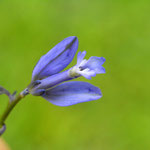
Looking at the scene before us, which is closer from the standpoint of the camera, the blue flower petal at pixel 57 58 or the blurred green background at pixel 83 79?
the blue flower petal at pixel 57 58

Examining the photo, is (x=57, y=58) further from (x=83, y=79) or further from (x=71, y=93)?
(x=83, y=79)

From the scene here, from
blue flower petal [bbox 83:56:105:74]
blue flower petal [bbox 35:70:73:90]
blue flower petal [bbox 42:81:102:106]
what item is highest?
blue flower petal [bbox 83:56:105:74]

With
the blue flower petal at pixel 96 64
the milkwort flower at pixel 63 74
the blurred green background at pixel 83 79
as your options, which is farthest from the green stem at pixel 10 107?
the blurred green background at pixel 83 79

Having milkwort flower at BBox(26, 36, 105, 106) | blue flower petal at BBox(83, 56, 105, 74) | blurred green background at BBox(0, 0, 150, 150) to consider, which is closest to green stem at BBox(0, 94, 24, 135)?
milkwort flower at BBox(26, 36, 105, 106)

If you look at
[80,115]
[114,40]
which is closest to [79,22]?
[114,40]

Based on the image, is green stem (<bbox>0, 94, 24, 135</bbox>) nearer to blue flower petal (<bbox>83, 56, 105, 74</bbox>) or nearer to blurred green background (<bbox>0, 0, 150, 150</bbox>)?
blue flower petal (<bbox>83, 56, 105, 74</bbox>)

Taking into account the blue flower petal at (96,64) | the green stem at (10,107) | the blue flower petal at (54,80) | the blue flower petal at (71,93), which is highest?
the blue flower petal at (96,64)

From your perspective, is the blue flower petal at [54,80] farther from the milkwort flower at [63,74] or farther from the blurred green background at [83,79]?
the blurred green background at [83,79]
